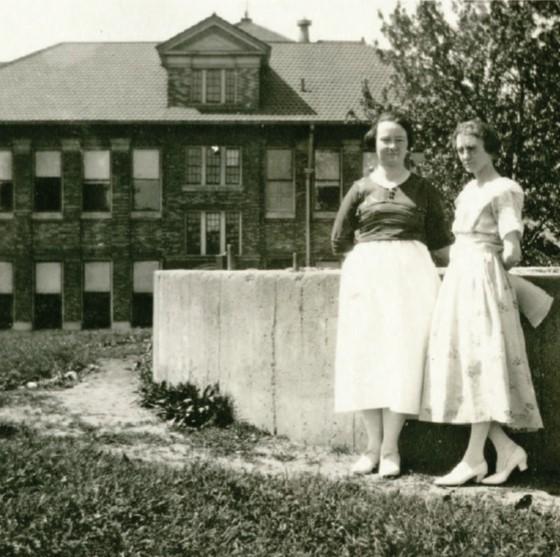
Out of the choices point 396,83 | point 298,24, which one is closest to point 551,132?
point 396,83

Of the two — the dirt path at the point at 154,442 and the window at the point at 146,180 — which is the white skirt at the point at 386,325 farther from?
the window at the point at 146,180

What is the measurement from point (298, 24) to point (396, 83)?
59.2 ft

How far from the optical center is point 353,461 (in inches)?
213

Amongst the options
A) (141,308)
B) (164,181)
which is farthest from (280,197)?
(141,308)

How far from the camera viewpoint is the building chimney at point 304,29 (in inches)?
1191

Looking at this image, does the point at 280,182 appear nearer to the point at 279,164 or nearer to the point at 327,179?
the point at 279,164

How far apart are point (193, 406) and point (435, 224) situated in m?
2.52

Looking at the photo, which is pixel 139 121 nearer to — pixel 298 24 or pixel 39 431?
pixel 298 24

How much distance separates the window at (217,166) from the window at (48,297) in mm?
4478

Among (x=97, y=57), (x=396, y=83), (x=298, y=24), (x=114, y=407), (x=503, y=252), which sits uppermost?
(x=298, y=24)

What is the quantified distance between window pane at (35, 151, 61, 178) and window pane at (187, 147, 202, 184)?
3643mm

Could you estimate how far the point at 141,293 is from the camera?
80.0 ft

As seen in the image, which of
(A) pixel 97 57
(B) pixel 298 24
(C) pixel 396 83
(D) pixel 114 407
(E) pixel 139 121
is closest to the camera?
(D) pixel 114 407

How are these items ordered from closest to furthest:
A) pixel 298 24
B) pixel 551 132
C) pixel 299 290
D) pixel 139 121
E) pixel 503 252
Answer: pixel 503 252
pixel 299 290
pixel 551 132
pixel 139 121
pixel 298 24
